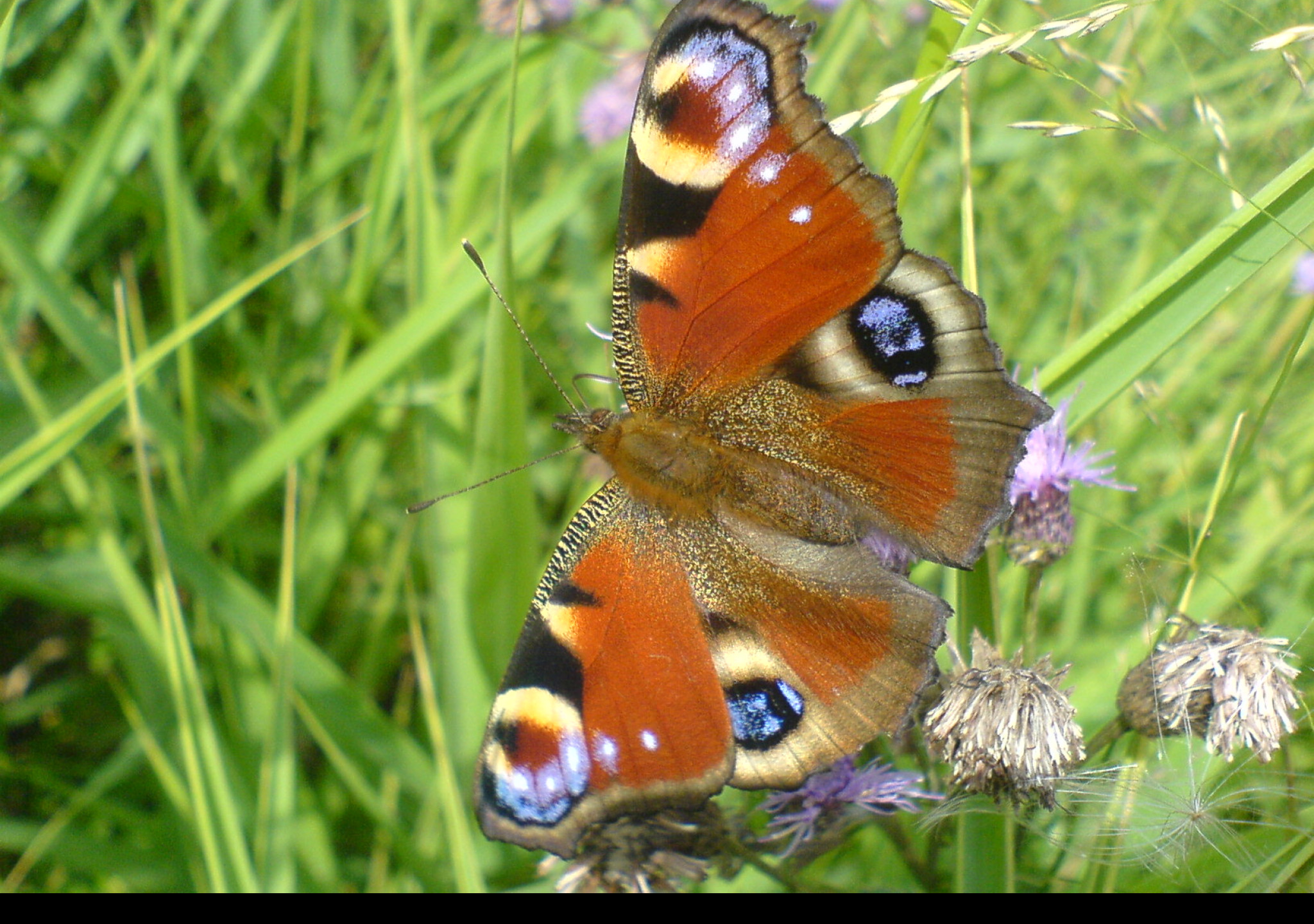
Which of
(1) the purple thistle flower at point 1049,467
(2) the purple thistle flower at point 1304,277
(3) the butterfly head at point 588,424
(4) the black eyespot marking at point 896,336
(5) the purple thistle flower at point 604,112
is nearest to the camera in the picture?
(4) the black eyespot marking at point 896,336

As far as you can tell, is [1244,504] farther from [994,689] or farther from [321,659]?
[321,659]

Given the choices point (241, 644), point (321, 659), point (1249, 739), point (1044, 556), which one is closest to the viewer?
point (1249, 739)

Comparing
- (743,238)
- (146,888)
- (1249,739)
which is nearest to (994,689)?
(1249,739)

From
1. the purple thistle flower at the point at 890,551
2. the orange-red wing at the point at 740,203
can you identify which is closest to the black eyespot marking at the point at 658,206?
the orange-red wing at the point at 740,203

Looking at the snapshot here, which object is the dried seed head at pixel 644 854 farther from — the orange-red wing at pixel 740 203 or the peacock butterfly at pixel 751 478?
the orange-red wing at pixel 740 203

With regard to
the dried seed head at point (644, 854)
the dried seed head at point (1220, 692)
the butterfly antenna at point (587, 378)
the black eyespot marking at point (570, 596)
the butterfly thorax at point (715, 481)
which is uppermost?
the butterfly antenna at point (587, 378)
